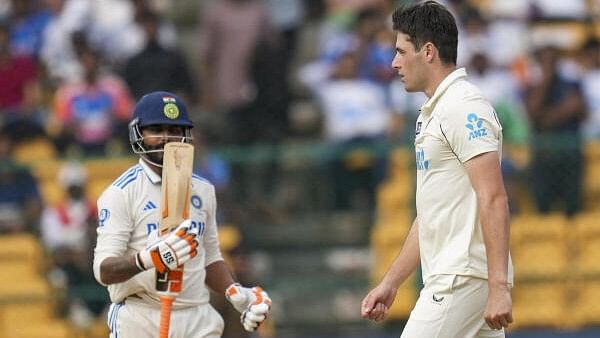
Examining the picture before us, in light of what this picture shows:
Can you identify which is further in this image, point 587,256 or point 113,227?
point 587,256

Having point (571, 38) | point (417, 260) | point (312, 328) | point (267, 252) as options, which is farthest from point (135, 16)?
point (417, 260)

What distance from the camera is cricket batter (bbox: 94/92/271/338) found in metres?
6.42

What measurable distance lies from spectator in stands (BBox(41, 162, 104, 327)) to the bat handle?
17.2 ft

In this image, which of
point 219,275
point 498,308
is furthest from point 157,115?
point 498,308

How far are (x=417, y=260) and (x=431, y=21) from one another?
114 centimetres

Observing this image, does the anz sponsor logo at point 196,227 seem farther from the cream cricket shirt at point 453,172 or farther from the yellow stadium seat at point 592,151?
the yellow stadium seat at point 592,151

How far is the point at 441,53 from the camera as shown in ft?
19.1

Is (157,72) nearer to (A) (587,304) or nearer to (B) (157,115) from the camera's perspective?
(A) (587,304)

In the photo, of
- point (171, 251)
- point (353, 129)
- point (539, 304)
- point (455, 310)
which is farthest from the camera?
point (353, 129)

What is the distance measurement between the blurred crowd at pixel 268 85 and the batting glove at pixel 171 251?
5.37 meters

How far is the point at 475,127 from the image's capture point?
5.61m

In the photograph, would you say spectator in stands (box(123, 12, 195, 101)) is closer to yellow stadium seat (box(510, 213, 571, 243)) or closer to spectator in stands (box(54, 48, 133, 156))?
spectator in stands (box(54, 48, 133, 156))

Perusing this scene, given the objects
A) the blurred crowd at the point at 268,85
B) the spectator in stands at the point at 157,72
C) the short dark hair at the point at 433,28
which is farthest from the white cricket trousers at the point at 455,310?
the spectator in stands at the point at 157,72

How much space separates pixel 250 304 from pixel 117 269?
755 mm
